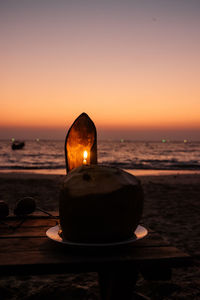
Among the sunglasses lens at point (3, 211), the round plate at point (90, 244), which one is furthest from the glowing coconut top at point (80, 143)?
the sunglasses lens at point (3, 211)

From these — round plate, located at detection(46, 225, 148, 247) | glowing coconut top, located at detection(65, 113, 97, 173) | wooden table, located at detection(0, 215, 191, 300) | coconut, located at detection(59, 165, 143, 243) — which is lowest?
wooden table, located at detection(0, 215, 191, 300)

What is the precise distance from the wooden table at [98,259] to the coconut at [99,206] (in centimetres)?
7

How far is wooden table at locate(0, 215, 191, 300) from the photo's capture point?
3.81 ft

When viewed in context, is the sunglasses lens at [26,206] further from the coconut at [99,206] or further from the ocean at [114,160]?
the ocean at [114,160]

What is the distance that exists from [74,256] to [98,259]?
10 centimetres

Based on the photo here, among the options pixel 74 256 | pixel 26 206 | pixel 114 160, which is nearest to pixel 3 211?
pixel 26 206

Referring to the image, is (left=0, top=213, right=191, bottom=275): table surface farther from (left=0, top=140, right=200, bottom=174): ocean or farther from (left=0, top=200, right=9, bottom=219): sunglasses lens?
(left=0, top=140, right=200, bottom=174): ocean

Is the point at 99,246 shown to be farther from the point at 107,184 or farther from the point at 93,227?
the point at 107,184

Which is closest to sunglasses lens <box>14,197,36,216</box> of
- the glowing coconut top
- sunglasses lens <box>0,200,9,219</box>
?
sunglasses lens <box>0,200,9,219</box>

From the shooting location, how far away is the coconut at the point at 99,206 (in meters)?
1.22

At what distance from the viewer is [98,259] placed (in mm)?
1191

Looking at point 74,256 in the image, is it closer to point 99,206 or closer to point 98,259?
point 98,259

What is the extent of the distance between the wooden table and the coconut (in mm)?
70

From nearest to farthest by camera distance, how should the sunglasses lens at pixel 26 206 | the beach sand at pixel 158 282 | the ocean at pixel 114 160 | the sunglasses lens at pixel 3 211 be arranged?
the sunglasses lens at pixel 3 211
the sunglasses lens at pixel 26 206
the beach sand at pixel 158 282
the ocean at pixel 114 160
